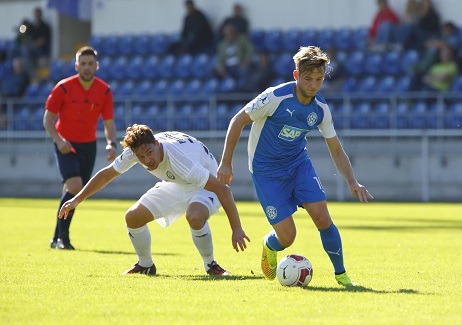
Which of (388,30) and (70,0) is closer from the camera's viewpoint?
(388,30)

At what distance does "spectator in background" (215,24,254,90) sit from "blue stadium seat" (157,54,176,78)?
191 cm

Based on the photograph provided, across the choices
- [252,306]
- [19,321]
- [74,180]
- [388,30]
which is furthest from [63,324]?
[388,30]

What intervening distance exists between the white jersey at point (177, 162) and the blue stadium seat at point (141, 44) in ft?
63.0

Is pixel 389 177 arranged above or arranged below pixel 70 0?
below

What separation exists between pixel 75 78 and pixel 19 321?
6.28 metres

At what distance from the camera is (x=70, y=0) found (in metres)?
29.2

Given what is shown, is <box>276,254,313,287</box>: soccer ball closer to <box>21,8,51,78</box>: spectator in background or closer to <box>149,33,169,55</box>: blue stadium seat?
<box>149,33,169,55</box>: blue stadium seat

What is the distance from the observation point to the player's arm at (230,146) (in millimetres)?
7732

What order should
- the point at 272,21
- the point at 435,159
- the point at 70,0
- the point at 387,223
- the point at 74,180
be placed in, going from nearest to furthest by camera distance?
the point at 74,180
the point at 387,223
the point at 435,159
the point at 272,21
the point at 70,0

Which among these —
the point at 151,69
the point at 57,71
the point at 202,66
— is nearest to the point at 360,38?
the point at 202,66

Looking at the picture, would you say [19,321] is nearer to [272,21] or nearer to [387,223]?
[387,223]

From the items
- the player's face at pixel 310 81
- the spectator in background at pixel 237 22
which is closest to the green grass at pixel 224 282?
the player's face at pixel 310 81

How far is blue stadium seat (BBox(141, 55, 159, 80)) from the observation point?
26.8m

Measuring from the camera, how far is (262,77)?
2366 cm
